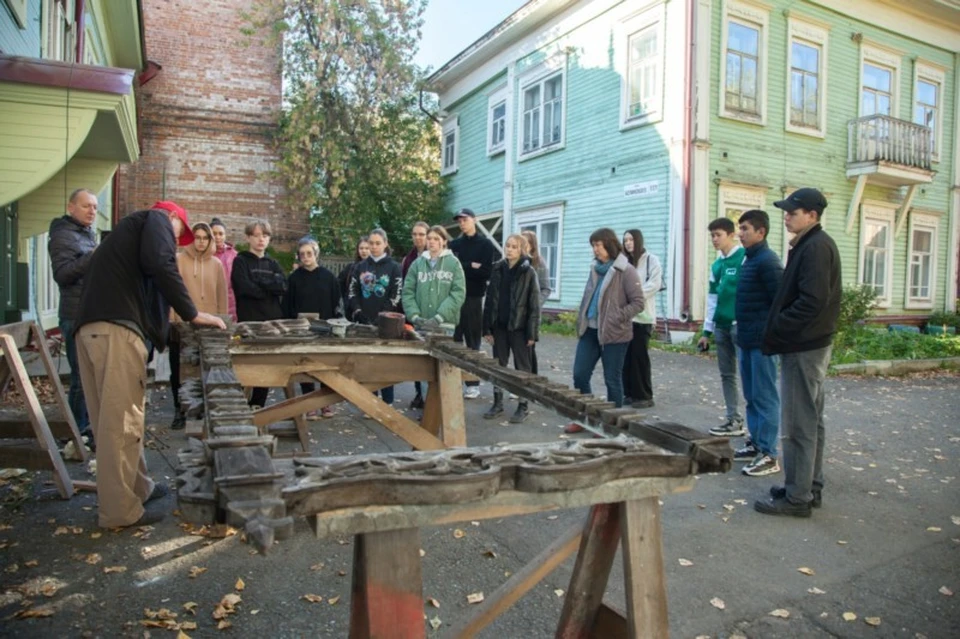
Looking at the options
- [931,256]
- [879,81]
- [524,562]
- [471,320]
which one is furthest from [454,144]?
[524,562]

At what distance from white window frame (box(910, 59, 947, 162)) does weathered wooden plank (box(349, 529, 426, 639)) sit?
63.1 ft

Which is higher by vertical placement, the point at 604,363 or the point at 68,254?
the point at 68,254

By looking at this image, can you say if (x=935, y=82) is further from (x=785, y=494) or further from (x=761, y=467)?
(x=785, y=494)

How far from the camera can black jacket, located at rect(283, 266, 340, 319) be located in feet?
22.0

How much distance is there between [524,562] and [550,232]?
13.9 meters

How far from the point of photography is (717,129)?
43.1 feet

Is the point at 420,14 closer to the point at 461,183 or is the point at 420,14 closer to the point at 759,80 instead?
the point at 461,183

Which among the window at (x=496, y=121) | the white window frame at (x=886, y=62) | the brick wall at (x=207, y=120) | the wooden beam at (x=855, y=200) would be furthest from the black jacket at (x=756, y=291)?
the brick wall at (x=207, y=120)

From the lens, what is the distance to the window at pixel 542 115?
53.5 feet

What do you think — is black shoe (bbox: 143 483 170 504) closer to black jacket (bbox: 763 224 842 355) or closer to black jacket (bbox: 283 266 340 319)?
black jacket (bbox: 283 266 340 319)

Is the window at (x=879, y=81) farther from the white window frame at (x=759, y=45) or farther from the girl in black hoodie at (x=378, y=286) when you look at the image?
the girl in black hoodie at (x=378, y=286)

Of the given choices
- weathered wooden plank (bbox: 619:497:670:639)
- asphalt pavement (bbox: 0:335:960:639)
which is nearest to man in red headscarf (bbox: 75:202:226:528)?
asphalt pavement (bbox: 0:335:960:639)

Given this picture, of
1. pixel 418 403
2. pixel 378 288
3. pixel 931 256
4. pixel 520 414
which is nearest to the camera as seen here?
pixel 520 414

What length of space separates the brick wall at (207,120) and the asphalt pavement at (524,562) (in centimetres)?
1379
